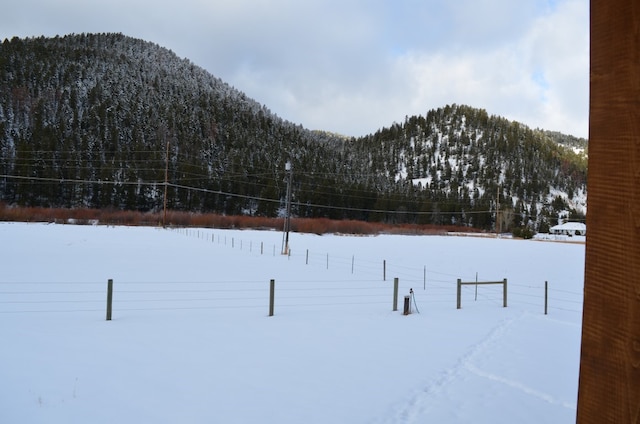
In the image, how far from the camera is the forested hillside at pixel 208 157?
98.6 metres

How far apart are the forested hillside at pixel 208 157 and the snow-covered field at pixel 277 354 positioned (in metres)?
64.4

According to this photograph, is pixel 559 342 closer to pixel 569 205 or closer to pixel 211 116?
pixel 211 116

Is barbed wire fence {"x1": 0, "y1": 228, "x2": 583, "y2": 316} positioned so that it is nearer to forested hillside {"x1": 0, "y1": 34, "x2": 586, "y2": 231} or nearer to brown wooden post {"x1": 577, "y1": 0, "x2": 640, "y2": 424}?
brown wooden post {"x1": 577, "y1": 0, "x2": 640, "y2": 424}

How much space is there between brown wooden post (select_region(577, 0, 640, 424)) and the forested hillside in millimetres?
75803

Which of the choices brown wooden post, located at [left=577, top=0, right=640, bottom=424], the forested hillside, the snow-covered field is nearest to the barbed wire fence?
the snow-covered field

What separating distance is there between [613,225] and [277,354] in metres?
6.57

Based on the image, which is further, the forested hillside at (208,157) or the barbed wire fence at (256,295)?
the forested hillside at (208,157)

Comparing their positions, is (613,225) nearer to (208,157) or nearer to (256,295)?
(256,295)

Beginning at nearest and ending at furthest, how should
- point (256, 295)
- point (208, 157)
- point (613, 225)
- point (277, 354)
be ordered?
point (613, 225) < point (277, 354) < point (256, 295) < point (208, 157)

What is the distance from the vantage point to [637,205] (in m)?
1.22

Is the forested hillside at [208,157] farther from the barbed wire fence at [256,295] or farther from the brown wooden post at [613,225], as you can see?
the brown wooden post at [613,225]

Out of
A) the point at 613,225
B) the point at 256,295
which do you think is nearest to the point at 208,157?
the point at 256,295

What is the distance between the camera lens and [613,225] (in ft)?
4.22

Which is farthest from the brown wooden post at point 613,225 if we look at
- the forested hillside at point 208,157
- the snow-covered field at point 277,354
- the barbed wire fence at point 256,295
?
the forested hillside at point 208,157
